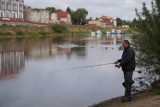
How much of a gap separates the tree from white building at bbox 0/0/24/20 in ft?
340

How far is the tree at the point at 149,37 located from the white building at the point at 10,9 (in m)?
104

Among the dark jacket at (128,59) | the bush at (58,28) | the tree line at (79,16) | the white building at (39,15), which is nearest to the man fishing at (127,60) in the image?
the dark jacket at (128,59)

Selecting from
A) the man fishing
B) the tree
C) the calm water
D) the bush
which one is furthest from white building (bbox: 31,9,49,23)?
the man fishing

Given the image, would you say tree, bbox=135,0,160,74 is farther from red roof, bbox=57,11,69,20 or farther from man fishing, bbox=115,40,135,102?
red roof, bbox=57,11,69,20

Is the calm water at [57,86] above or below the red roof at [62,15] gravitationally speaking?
below

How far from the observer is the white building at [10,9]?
120 metres

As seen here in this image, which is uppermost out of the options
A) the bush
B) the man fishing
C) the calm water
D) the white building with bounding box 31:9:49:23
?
the white building with bounding box 31:9:49:23

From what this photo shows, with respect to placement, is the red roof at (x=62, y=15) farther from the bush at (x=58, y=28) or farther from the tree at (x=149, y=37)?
the tree at (x=149, y=37)

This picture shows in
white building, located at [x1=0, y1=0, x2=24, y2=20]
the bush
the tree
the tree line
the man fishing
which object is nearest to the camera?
the man fishing

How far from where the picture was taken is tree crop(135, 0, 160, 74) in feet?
49.4

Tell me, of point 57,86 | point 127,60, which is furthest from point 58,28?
point 127,60

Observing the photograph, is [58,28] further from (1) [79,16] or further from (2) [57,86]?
(2) [57,86]

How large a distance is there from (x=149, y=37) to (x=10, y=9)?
11530 cm

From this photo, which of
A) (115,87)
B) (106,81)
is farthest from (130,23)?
(106,81)
